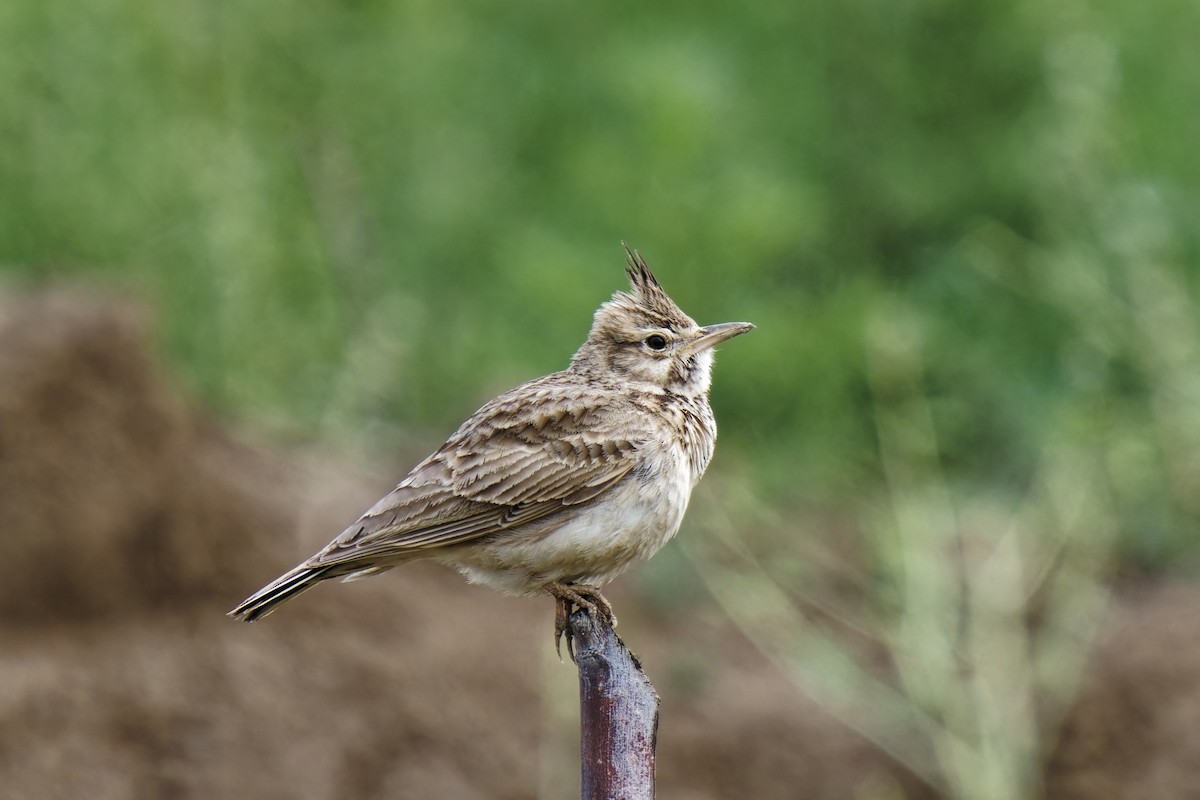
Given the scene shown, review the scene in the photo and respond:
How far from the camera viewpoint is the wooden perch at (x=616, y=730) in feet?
9.63

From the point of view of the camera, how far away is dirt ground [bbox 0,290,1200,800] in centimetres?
635

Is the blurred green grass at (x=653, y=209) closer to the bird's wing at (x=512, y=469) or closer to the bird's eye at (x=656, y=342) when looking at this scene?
the bird's eye at (x=656, y=342)

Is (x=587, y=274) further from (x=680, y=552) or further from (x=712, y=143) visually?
(x=680, y=552)

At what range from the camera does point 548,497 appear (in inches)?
164

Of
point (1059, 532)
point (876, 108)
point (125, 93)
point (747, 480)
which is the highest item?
point (876, 108)

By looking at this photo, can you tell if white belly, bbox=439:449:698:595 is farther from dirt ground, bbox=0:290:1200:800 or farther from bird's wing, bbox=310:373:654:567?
dirt ground, bbox=0:290:1200:800

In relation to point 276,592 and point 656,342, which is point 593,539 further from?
point 276,592

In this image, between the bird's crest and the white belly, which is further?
the bird's crest

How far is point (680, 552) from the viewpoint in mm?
7695

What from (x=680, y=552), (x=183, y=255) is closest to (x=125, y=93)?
(x=183, y=255)

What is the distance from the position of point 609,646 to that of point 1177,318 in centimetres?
529

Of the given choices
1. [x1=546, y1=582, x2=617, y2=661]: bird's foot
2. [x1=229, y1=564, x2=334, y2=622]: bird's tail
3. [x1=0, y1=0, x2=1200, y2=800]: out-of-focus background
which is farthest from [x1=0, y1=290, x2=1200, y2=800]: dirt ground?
[x1=229, y1=564, x2=334, y2=622]: bird's tail

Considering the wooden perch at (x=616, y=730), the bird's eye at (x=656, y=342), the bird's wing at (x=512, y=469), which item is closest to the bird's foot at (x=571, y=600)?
the bird's wing at (x=512, y=469)

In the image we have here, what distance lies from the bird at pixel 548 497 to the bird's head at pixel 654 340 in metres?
0.16
